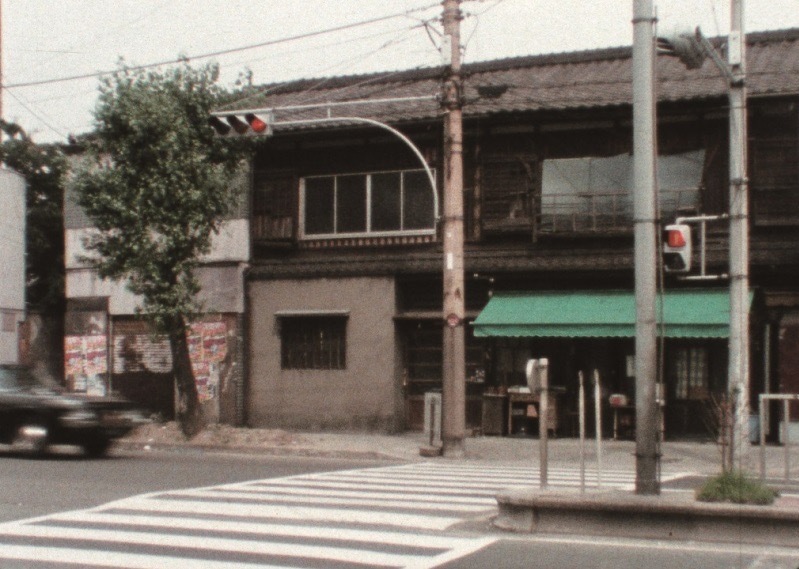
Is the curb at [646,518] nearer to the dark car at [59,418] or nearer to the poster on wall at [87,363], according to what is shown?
the dark car at [59,418]

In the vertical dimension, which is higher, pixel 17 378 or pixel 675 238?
pixel 675 238

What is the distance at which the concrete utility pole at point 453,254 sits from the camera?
20.4m

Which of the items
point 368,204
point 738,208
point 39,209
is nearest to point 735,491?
point 738,208

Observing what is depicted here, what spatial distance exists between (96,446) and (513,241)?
9.86m

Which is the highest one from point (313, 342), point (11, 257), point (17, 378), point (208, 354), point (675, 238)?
point (11, 257)

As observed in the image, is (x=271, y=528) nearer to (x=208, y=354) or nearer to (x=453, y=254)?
(x=453, y=254)

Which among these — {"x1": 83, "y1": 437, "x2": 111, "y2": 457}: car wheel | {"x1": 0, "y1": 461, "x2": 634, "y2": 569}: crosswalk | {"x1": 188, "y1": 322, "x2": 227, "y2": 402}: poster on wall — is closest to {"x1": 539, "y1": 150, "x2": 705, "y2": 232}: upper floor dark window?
{"x1": 188, "y1": 322, "x2": 227, "y2": 402}: poster on wall

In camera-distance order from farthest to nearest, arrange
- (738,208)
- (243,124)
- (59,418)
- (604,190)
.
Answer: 1. (604,190)
2. (243,124)
3. (59,418)
4. (738,208)

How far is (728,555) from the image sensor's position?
Result: 32.2ft

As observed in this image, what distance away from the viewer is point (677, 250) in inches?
499

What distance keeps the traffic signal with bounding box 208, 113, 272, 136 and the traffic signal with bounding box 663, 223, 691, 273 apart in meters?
8.75

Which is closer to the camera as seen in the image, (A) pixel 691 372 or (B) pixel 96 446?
(B) pixel 96 446

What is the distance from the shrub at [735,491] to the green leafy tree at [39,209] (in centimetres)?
2773

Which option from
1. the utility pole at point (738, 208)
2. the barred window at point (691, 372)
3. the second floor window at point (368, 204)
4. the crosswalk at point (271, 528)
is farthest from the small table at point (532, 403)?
the crosswalk at point (271, 528)
